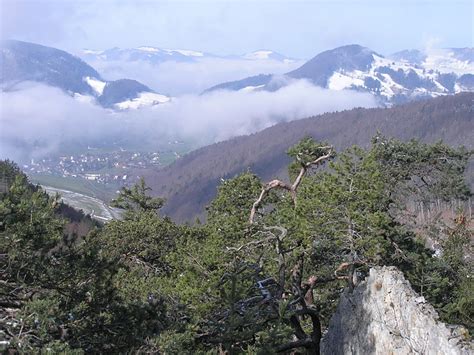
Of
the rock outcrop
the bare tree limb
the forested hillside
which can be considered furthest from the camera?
the bare tree limb

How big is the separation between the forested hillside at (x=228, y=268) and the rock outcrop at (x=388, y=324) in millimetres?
496

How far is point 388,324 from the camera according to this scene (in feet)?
43.0

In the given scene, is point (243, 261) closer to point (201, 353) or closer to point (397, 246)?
point (201, 353)

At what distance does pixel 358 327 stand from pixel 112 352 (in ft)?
20.8

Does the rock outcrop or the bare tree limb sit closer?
the rock outcrop

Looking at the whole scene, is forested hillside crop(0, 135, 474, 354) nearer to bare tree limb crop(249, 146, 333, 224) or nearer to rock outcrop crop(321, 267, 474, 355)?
bare tree limb crop(249, 146, 333, 224)

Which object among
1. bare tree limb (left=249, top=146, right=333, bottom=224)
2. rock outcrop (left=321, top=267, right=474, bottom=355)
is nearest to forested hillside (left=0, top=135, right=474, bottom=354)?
bare tree limb (left=249, top=146, right=333, bottom=224)

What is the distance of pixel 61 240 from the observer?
11195 millimetres

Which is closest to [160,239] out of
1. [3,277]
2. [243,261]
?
[243,261]

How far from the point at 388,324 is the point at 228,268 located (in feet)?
13.8

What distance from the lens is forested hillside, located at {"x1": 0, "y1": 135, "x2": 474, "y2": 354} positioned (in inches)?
413

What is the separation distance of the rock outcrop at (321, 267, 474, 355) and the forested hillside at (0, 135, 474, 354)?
0.50 m

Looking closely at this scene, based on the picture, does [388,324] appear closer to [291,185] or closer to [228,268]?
[228,268]

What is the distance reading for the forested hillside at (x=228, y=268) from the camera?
34.4 ft
